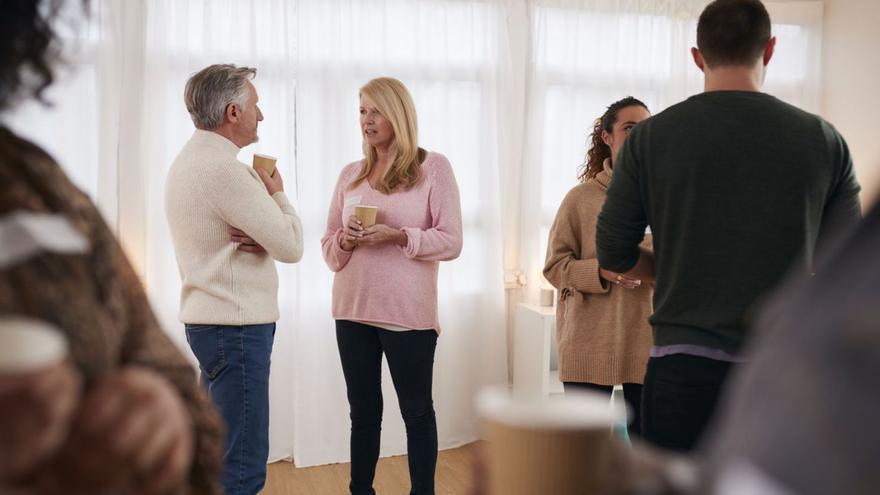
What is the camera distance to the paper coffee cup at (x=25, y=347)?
0.49 m

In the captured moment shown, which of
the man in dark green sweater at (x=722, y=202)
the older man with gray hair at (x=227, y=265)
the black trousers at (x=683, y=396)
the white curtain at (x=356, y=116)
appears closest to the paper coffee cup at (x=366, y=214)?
the older man with gray hair at (x=227, y=265)

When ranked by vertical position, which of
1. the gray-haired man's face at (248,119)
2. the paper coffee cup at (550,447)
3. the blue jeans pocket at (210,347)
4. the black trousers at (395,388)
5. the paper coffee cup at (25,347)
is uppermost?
the gray-haired man's face at (248,119)

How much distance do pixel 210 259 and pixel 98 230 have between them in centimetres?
133

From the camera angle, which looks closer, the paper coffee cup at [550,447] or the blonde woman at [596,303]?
the paper coffee cup at [550,447]

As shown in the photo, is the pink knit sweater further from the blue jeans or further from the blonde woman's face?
the blue jeans

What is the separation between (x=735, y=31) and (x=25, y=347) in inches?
56.6

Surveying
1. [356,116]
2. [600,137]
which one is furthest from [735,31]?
[356,116]

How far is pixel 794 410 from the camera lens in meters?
0.45

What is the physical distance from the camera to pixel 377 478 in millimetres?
3258

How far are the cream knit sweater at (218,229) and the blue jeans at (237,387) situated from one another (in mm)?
43

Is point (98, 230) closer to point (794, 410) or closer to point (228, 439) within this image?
point (794, 410)

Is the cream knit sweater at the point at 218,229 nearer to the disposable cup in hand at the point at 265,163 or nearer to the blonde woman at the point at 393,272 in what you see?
the disposable cup in hand at the point at 265,163

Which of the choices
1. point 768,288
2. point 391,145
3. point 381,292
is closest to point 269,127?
point 391,145

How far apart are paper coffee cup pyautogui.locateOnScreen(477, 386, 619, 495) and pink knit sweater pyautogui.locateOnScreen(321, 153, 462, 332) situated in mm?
1754
